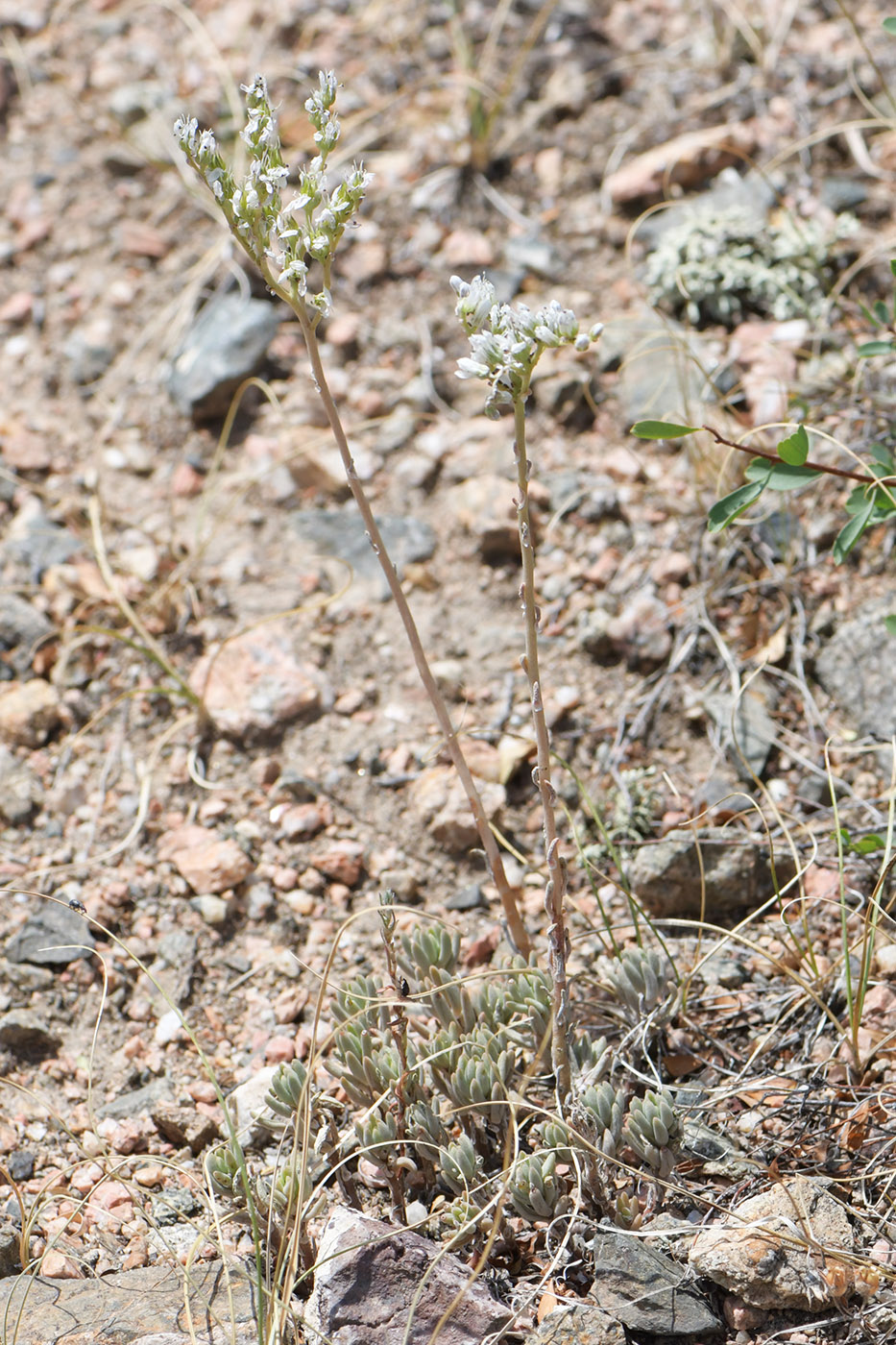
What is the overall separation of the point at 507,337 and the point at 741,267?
2.54 metres

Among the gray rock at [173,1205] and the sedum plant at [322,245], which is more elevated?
the sedum plant at [322,245]

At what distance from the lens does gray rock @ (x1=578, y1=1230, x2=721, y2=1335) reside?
217 cm

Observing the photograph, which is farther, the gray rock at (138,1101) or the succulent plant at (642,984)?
the gray rock at (138,1101)

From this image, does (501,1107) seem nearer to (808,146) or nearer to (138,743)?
(138,743)

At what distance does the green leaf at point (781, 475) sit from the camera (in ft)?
8.61

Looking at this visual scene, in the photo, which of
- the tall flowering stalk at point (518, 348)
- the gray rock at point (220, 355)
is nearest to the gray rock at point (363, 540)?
the gray rock at point (220, 355)

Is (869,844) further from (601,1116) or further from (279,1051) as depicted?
(279,1051)

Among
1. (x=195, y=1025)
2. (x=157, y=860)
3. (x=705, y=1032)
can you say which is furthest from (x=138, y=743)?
(x=705, y=1032)

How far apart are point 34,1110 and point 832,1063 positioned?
2004 millimetres

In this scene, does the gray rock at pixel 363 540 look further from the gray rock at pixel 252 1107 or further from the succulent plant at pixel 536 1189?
the succulent plant at pixel 536 1189

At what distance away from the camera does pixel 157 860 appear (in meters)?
3.39

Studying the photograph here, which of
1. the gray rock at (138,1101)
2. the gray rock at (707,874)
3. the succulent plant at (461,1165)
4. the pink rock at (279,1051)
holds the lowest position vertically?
the gray rock at (707,874)

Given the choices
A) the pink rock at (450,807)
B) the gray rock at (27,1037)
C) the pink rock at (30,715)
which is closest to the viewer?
the gray rock at (27,1037)

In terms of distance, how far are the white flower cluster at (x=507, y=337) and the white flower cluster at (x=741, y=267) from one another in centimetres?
222
